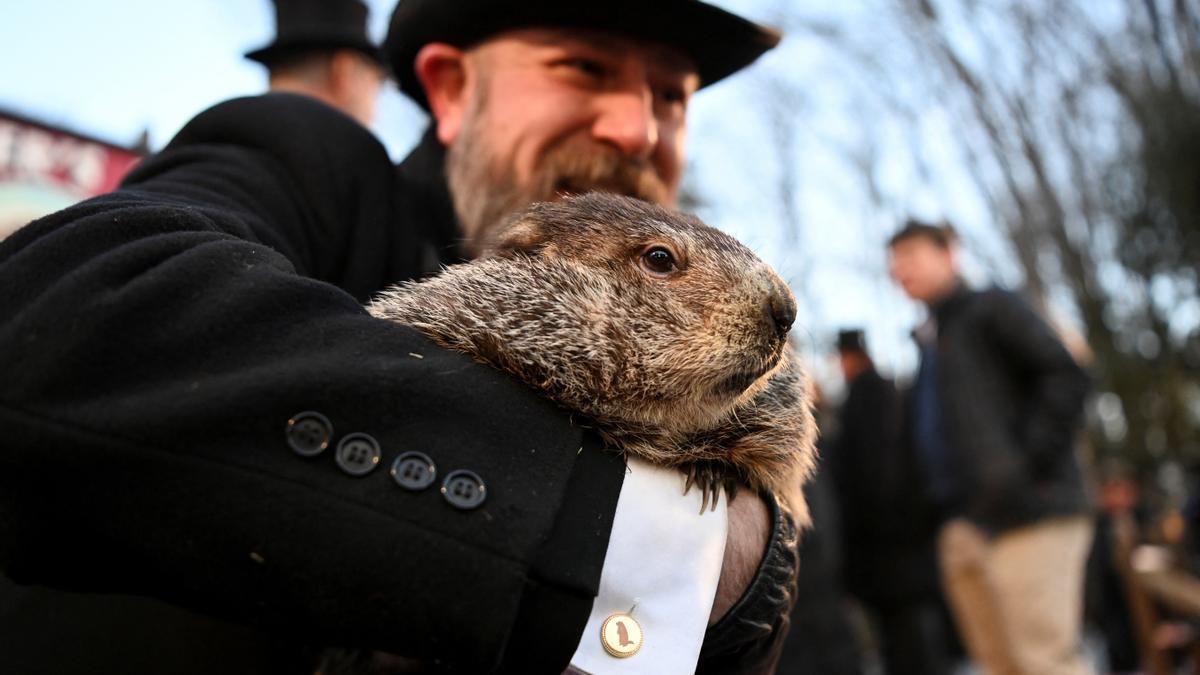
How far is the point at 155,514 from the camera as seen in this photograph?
1.09 meters

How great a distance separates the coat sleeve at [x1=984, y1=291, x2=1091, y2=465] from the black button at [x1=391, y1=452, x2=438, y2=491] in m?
4.57

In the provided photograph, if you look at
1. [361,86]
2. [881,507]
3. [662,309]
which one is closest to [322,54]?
[361,86]

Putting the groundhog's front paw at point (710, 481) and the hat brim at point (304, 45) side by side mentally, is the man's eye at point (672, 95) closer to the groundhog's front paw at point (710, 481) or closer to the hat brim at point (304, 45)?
the groundhog's front paw at point (710, 481)

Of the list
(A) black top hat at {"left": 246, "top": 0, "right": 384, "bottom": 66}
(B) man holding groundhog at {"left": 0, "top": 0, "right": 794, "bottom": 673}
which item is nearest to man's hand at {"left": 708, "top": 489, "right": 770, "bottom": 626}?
(B) man holding groundhog at {"left": 0, "top": 0, "right": 794, "bottom": 673}

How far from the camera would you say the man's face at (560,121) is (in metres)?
2.29

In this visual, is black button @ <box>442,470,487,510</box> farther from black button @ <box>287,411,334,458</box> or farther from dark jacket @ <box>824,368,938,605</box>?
dark jacket @ <box>824,368,938,605</box>

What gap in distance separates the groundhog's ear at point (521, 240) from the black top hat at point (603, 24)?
2.26 ft

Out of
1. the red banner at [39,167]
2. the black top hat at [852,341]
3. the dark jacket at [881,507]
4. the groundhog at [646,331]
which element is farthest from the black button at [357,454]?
the black top hat at [852,341]

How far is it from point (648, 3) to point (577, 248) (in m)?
0.81

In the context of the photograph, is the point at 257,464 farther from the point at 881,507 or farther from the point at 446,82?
the point at 881,507

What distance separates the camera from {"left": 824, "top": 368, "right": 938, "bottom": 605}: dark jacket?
6781mm

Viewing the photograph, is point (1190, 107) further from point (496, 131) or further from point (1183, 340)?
point (496, 131)

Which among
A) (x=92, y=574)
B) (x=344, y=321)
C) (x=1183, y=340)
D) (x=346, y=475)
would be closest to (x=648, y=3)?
(x=344, y=321)

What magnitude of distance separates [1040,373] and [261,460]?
5.00 m
